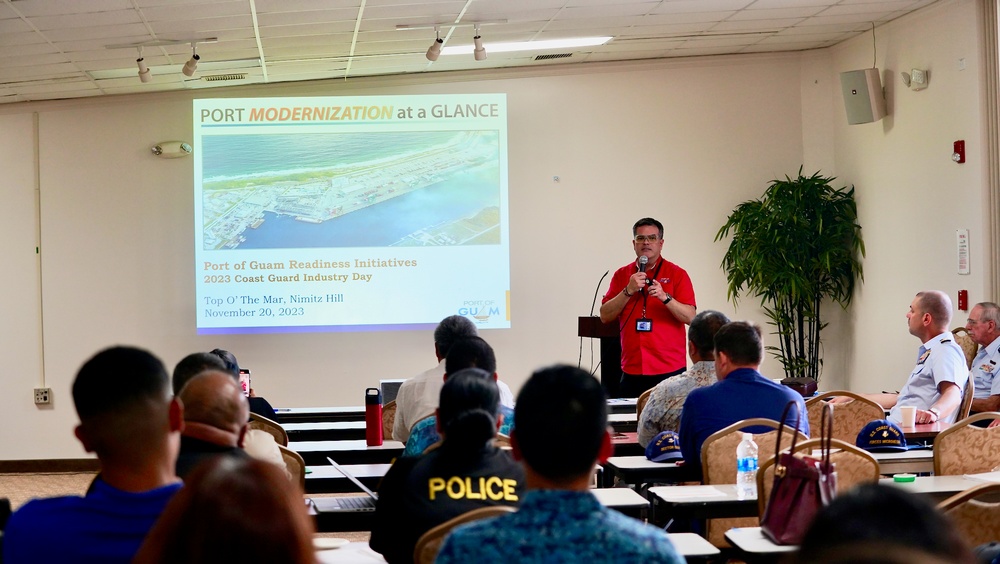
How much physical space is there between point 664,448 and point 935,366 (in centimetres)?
215

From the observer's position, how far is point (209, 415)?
2787mm

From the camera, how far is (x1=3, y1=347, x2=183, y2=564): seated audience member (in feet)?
6.32

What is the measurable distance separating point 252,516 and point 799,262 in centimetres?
822

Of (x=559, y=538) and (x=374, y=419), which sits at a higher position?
(x=559, y=538)

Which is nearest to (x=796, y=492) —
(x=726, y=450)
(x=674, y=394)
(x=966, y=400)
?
(x=726, y=450)

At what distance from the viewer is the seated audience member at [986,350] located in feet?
21.3

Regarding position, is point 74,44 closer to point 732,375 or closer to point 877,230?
point 732,375

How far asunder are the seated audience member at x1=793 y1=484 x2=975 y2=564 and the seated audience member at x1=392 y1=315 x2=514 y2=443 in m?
3.52

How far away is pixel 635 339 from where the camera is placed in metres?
7.16

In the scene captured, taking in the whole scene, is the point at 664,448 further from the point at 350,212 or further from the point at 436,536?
Result: the point at 350,212

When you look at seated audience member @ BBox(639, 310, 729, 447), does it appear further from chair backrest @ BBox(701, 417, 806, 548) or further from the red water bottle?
the red water bottle

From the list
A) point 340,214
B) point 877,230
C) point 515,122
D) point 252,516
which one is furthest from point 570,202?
point 252,516

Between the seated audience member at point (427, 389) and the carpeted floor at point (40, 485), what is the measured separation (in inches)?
170

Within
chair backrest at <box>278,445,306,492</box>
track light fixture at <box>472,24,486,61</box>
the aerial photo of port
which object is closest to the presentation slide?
the aerial photo of port
